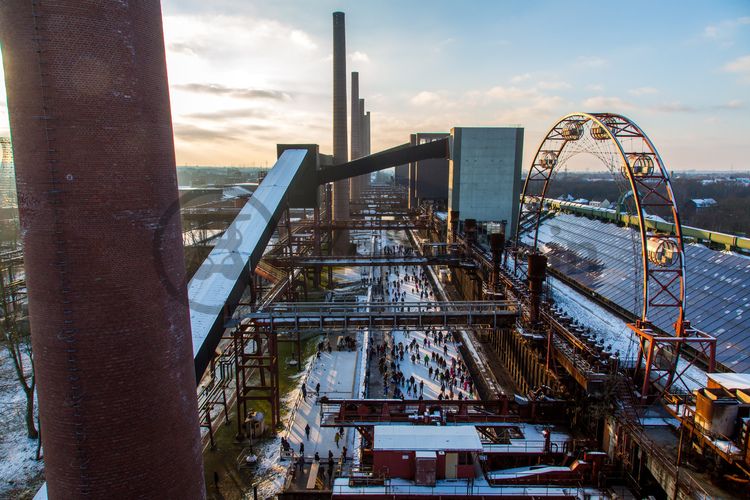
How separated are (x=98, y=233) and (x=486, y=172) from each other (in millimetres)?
39328

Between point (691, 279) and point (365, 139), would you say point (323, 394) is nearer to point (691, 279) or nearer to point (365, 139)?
point (691, 279)

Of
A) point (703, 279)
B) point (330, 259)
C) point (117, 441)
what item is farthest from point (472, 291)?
point (117, 441)

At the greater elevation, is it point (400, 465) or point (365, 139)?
point (365, 139)

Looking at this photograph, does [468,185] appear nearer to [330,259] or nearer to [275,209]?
[330,259]

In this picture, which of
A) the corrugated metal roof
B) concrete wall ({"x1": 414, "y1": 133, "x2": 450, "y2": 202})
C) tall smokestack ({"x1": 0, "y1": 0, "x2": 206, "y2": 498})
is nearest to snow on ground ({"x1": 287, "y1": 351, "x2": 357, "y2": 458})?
tall smokestack ({"x1": 0, "y1": 0, "x2": 206, "y2": 498})

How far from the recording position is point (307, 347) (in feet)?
104

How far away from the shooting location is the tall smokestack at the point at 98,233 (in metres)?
7.23

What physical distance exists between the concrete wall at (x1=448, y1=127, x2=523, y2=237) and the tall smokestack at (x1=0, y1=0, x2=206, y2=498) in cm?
3658

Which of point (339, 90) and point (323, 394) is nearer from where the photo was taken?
point (323, 394)

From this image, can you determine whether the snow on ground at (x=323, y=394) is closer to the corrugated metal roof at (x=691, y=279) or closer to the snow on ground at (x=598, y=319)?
the snow on ground at (x=598, y=319)

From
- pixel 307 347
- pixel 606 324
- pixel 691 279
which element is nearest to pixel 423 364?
pixel 307 347

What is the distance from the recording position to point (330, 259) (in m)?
31.2

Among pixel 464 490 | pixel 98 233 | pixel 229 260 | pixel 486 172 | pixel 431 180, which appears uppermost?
pixel 486 172

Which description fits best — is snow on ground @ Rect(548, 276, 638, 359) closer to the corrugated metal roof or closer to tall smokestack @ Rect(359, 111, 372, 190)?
the corrugated metal roof
